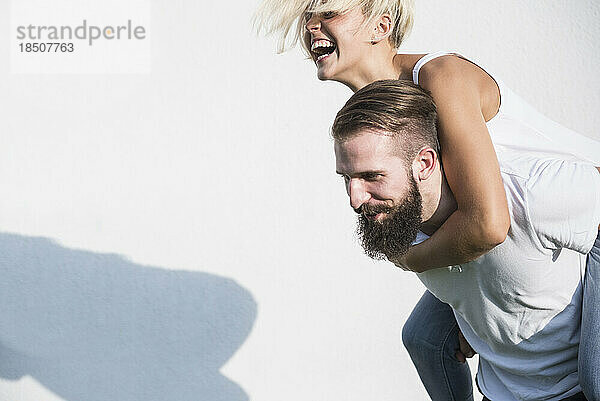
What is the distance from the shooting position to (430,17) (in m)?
2.82

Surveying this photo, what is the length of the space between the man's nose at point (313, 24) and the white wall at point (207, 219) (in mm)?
1327

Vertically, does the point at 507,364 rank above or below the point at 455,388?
above

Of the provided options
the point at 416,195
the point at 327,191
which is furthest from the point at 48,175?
the point at 416,195

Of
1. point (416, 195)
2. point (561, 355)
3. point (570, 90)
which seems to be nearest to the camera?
point (416, 195)

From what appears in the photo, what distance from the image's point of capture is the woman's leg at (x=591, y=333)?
1360mm

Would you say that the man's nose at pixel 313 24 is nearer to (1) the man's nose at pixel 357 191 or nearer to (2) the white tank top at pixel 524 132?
(2) the white tank top at pixel 524 132

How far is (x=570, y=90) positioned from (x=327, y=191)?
85 cm

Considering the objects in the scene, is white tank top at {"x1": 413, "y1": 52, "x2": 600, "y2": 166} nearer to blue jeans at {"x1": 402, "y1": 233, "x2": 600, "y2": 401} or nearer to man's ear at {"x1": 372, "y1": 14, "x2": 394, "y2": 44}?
man's ear at {"x1": 372, "y1": 14, "x2": 394, "y2": 44}

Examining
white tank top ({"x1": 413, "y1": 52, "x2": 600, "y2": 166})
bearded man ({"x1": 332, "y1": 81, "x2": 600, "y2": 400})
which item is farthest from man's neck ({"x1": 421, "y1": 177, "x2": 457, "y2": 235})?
white tank top ({"x1": 413, "y1": 52, "x2": 600, "y2": 166})

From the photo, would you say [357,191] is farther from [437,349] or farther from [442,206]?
[437,349]

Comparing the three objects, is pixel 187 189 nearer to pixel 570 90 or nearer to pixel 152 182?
pixel 152 182

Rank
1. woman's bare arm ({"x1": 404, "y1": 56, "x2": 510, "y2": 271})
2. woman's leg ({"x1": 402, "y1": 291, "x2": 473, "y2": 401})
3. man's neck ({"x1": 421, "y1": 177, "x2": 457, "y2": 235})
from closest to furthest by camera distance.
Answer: woman's bare arm ({"x1": 404, "y1": 56, "x2": 510, "y2": 271}), man's neck ({"x1": 421, "y1": 177, "x2": 457, "y2": 235}), woman's leg ({"x1": 402, "y1": 291, "x2": 473, "y2": 401})

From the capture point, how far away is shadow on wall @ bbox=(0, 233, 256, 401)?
2947mm

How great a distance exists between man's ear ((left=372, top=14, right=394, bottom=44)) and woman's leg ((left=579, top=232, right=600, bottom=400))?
1.64 feet
